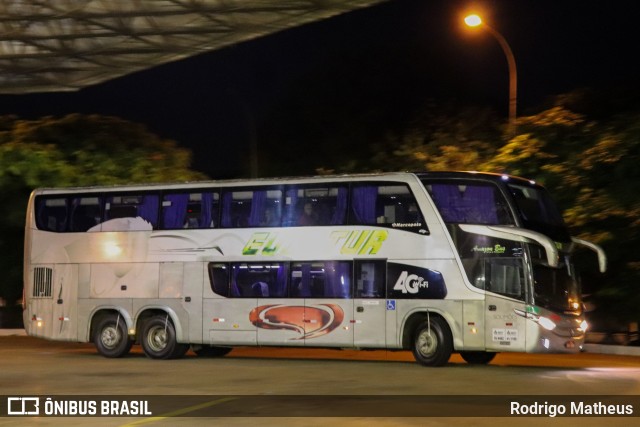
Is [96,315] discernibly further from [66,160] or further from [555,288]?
[66,160]

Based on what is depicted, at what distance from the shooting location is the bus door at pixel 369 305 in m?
21.7

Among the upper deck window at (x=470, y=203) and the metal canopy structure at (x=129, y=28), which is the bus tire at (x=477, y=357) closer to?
the upper deck window at (x=470, y=203)

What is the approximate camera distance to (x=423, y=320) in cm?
2133

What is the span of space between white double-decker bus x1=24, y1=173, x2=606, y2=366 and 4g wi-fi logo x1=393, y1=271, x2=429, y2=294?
0.9 inches

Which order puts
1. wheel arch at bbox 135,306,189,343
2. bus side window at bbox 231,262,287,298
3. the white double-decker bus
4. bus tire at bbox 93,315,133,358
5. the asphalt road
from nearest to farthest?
the asphalt road → the white double-decker bus → bus side window at bbox 231,262,287,298 → wheel arch at bbox 135,306,189,343 → bus tire at bbox 93,315,133,358

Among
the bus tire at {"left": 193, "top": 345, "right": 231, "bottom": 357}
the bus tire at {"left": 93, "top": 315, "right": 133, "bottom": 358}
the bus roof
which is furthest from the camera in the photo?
the bus tire at {"left": 193, "top": 345, "right": 231, "bottom": 357}

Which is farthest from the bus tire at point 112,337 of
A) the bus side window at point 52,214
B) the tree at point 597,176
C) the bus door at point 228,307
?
the tree at point 597,176

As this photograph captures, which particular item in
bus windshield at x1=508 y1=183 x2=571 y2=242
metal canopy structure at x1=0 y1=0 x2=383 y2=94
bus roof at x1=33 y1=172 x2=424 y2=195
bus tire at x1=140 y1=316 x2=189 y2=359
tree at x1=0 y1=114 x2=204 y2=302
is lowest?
bus tire at x1=140 y1=316 x2=189 y2=359

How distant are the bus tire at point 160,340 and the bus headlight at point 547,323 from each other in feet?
26.2

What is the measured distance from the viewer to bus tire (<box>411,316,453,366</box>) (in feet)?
68.6

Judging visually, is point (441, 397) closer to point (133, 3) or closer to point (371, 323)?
point (371, 323)

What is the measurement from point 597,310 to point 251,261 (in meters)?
10.6

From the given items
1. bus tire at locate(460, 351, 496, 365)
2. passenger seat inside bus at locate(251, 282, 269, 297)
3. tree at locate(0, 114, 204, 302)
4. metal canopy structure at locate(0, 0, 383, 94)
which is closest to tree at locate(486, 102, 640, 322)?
bus tire at locate(460, 351, 496, 365)

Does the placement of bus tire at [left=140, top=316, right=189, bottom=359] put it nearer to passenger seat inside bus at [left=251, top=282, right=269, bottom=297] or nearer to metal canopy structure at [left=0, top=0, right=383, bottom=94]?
passenger seat inside bus at [left=251, top=282, right=269, bottom=297]
